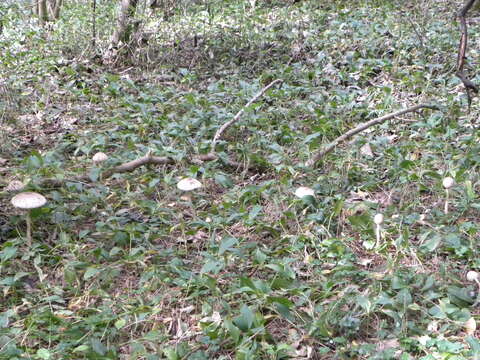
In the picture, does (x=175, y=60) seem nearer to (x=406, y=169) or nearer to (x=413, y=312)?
(x=406, y=169)

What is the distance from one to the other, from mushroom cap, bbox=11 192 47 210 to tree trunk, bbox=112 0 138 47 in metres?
4.12

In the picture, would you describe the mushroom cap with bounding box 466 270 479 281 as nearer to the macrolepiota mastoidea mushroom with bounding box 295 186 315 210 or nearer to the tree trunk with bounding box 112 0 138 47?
the macrolepiota mastoidea mushroom with bounding box 295 186 315 210

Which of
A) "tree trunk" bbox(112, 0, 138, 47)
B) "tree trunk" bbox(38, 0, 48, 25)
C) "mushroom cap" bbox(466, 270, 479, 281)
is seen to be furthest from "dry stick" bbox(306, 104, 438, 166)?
"tree trunk" bbox(38, 0, 48, 25)

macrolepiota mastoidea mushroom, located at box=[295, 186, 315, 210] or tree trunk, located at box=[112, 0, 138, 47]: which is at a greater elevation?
tree trunk, located at box=[112, 0, 138, 47]

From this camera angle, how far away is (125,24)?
265 inches

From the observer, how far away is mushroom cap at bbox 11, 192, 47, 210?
3.07 metres

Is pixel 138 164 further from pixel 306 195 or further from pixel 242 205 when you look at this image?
pixel 306 195

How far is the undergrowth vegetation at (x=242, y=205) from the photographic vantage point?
2.57 metres

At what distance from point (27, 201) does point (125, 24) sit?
4.23 m

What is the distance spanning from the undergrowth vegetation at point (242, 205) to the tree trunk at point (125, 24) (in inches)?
7.1

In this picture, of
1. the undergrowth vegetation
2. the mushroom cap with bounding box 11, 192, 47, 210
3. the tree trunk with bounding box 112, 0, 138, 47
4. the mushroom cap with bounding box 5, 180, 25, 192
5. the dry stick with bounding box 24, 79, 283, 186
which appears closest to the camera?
the undergrowth vegetation

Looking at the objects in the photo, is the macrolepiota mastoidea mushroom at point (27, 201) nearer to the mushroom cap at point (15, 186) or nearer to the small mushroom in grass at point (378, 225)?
the mushroom cap at point (15, 186)

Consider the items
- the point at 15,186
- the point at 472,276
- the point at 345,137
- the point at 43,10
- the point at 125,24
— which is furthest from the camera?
the point at 43,10

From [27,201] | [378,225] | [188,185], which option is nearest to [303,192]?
[378,225]
